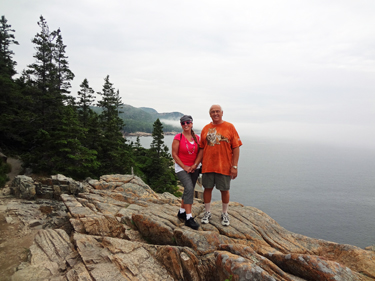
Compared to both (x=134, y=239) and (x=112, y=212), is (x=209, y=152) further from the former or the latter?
(x=112, y=212)

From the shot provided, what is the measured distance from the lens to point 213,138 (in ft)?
19.2

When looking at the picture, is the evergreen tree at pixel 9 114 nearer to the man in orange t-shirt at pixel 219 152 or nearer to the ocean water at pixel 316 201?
the man in orange t-shirt at pixel 219 152

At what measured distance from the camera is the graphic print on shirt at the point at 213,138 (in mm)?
5812

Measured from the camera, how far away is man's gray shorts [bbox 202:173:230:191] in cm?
587

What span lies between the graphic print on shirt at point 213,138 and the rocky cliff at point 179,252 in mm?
2637

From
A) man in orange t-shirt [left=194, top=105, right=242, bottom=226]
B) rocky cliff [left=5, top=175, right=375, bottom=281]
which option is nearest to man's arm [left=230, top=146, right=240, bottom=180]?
man in orange t-shirt [left=194, top=105, right=242, bottom=226]

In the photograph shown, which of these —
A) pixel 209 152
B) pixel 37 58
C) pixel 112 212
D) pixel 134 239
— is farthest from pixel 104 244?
pixel 37 58

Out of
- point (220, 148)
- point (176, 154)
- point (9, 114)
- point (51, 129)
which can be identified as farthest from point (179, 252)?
point (9, 114)

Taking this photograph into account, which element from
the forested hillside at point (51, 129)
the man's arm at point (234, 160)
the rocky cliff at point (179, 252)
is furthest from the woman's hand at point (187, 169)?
the forested hillside at point (51, 129)

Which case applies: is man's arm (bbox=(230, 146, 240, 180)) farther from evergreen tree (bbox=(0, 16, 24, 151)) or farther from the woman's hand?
evergreen tree (bbox=(0, 16, 24, 151))

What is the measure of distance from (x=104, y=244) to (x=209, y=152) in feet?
14.3

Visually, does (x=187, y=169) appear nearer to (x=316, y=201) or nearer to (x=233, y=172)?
(x=233, y=172)

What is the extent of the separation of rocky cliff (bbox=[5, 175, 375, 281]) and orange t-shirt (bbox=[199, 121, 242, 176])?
1903 millimetres

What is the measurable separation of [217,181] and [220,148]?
1044 mm
